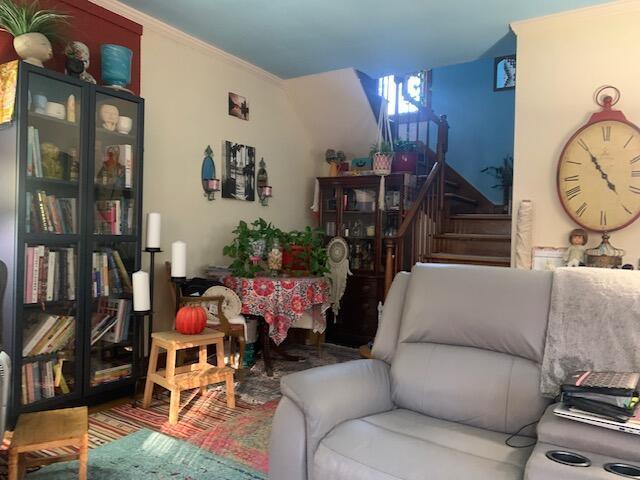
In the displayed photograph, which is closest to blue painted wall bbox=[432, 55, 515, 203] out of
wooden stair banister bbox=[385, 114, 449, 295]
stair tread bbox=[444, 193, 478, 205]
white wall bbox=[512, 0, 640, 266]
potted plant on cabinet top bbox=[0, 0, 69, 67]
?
stair tread bbox=[444, 193, 478, 205]

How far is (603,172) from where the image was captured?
3.06 m

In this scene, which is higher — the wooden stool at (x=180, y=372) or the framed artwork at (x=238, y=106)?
the framed artwork at (x=238, y=106)

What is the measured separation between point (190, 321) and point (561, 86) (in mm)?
2910

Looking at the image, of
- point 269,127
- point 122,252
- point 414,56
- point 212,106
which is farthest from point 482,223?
point 122,252

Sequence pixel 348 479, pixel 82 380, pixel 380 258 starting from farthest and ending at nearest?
1. pixel 380 258
2. pixel 82 380
3. pixel 348 479

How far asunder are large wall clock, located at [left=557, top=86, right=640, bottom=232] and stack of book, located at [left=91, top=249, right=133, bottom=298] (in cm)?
292

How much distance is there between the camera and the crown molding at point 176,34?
10.6 ft

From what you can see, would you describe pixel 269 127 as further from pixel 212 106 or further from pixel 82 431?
pixel 82 431

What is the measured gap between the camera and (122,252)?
9.78ft

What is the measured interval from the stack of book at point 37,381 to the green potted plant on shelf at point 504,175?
484 centimetres

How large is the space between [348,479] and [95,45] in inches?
120

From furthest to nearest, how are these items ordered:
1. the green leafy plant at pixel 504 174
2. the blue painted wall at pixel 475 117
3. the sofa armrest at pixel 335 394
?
the blue painted wall at pixel 475 117 < the green leafy plant at pixel 504 174 < the sofa armrest at pixel 335 394

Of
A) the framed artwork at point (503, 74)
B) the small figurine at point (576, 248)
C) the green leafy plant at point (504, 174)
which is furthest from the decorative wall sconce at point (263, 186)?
the framed artwork at point (503, 74)

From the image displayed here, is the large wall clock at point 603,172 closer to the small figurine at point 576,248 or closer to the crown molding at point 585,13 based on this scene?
the small figurine at point 576,248
